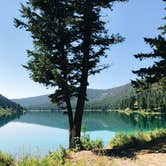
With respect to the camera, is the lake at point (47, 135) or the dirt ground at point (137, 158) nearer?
the dirt ground at point (137, 158)

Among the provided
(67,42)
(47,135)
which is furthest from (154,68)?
(47,135)

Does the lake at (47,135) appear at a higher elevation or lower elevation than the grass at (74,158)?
lower

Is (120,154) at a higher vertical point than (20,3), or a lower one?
lower

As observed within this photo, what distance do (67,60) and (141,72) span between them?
560cm

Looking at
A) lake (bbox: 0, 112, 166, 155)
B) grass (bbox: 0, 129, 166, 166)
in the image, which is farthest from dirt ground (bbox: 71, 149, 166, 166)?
lake (bbox: 0, 112, 166, 155)

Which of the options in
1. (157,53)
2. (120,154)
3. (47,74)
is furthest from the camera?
(157,53)

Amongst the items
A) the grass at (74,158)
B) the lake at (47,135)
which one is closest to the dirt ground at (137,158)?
the grass at (74,158)

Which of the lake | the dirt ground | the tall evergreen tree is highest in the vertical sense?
the tall evergreen tree

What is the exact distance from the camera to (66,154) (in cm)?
1734

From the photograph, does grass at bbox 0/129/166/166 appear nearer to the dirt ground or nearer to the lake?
the dirt ground

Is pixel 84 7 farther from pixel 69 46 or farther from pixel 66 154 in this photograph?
pixel 66 154

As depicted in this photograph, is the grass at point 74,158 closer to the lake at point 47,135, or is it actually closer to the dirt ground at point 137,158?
the dirt ground at point 137,158

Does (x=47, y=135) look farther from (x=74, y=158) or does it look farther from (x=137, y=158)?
(x=137, y=158)

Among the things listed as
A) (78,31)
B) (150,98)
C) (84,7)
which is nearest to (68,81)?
(78,31)
